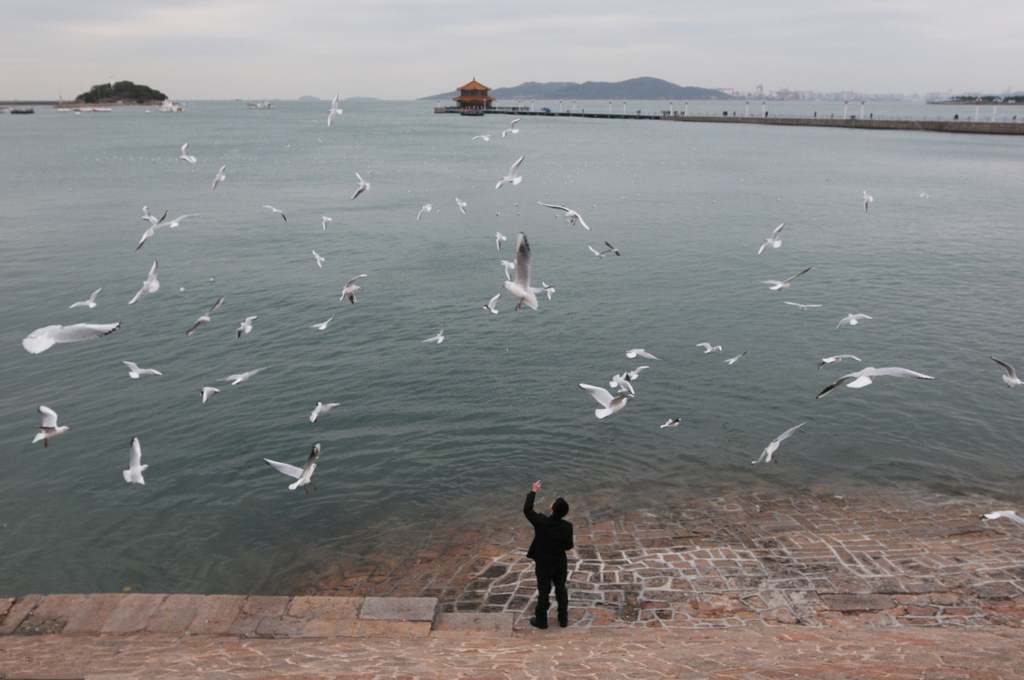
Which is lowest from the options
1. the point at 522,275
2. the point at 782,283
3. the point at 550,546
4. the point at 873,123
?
the point at 550,546

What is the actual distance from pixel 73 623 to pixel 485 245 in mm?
23572

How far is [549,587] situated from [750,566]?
3.23 meters

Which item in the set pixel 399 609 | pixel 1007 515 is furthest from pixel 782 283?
pixel 399 609

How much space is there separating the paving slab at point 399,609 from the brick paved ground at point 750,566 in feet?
2.01

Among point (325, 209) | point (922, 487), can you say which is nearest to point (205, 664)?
point (922, 487)

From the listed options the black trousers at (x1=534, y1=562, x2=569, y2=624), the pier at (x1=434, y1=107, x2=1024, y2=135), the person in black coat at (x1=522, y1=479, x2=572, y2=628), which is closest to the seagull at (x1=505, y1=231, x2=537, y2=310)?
the person in black coat at (x1=522, y1=479, x2=572, y2=628)

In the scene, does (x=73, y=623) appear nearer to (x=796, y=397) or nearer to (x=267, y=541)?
(x=267, y=541)

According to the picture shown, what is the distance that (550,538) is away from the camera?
7.22 m

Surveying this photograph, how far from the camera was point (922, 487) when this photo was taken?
1184 centimetres

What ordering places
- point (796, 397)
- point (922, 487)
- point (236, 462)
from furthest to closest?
point (796, 397), point (236, 462), point (922, 487)

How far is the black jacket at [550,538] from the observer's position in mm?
7207

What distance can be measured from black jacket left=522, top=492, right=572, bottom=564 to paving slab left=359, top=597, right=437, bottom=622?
4.72 feet

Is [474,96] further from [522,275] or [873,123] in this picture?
[522,275]

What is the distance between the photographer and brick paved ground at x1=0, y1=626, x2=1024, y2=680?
6.24m
